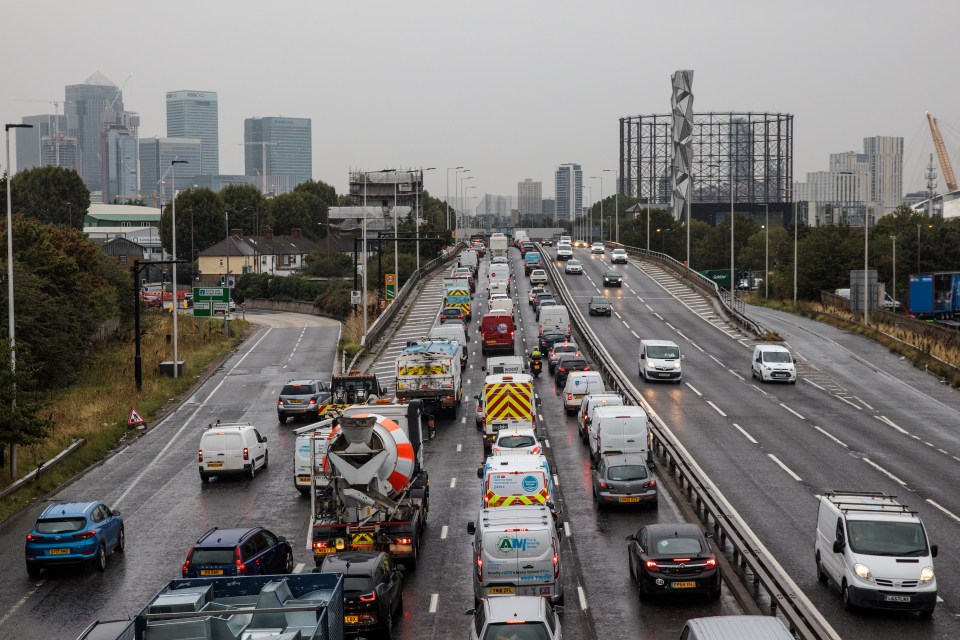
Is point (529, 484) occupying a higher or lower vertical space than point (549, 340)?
lower

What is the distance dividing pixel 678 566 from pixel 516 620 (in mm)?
5604

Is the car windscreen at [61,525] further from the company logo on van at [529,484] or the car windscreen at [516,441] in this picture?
the car windscreen at [516,441]

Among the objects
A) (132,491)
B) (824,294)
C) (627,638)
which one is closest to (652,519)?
(627,638)

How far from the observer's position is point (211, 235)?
168250 millimetres

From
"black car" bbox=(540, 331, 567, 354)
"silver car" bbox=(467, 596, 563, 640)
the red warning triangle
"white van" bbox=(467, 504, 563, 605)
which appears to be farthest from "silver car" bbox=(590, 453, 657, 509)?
"black car" bbox=(540, 331, 567, 354)

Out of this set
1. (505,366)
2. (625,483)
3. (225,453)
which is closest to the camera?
(625,483)

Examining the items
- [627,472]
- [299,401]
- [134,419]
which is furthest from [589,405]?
[134,419]

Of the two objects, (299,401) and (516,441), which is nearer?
(516,441)

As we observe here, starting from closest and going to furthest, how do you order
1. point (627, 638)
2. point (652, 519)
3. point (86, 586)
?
point (627, 638), point (86, 586), point (652, 519)

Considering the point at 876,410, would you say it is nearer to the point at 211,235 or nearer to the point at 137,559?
the point at 137,559

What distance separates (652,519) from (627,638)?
29.8 ft

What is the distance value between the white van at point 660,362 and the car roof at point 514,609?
1376 inches

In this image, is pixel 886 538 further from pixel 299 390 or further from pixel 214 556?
pixel 299 390

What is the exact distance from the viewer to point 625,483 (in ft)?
97.9
